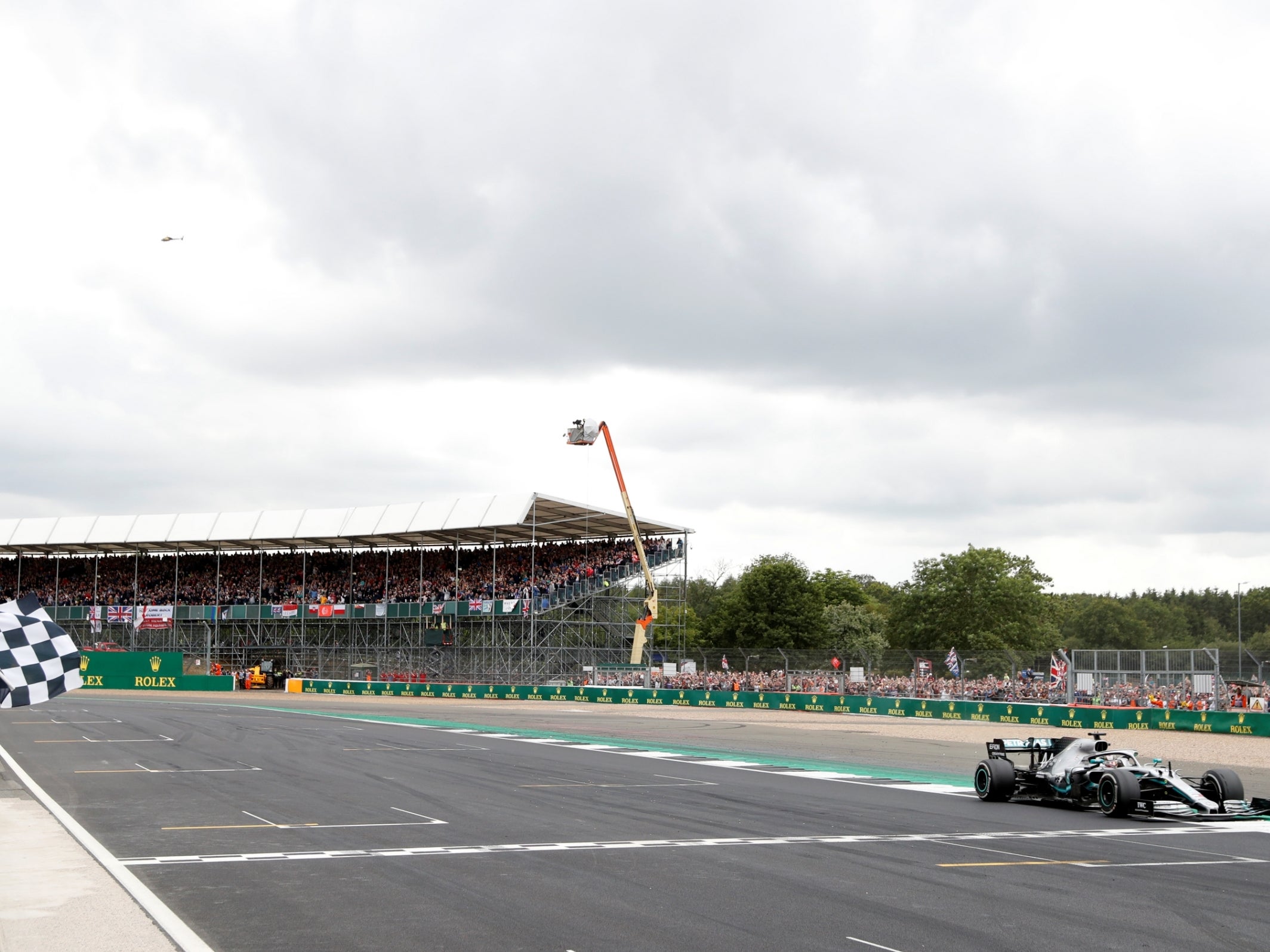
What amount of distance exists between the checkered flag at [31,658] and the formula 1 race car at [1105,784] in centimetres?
1279

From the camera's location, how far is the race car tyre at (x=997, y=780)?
18.0m

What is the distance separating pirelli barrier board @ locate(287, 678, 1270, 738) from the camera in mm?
34781

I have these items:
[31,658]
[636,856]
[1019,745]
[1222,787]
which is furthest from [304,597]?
[636,856]

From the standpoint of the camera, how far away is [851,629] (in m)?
106

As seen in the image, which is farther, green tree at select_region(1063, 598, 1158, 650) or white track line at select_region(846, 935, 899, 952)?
green tree at select_region(1063, 598, 1158, 650)

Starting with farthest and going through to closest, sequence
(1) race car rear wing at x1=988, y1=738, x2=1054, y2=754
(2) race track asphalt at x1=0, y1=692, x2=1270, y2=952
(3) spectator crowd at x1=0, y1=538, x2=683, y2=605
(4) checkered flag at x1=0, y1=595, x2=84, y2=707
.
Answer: (3) spectator crowd at x1=0, y1=538, x2=683, y2=605, (1) race car rear wing at x1=988, y1=738, x2=1054, y2=754, (4) checkered flag at x1=0, y1=595, x2=84, y2=707, (2) race track asphalt at x1=0, y1=692, x2=1270, y2=952

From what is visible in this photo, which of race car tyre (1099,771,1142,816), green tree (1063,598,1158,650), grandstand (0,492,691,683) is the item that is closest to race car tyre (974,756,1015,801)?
race car tyre (1099,771,1142,816)

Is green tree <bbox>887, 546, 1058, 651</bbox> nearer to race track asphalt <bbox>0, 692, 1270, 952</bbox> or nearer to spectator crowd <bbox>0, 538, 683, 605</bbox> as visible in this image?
spectator crowd <bbox>0, 538, 683, 605</bbox>

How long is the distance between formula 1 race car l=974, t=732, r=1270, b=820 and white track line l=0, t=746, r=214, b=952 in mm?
12060

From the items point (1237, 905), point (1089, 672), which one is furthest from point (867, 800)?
point (1089, 672)

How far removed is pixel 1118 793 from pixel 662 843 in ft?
21.8

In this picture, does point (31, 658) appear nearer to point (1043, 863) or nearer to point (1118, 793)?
point (1043, 863)

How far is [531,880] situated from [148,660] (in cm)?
6166

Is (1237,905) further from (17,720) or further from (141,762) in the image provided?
(17,720)
